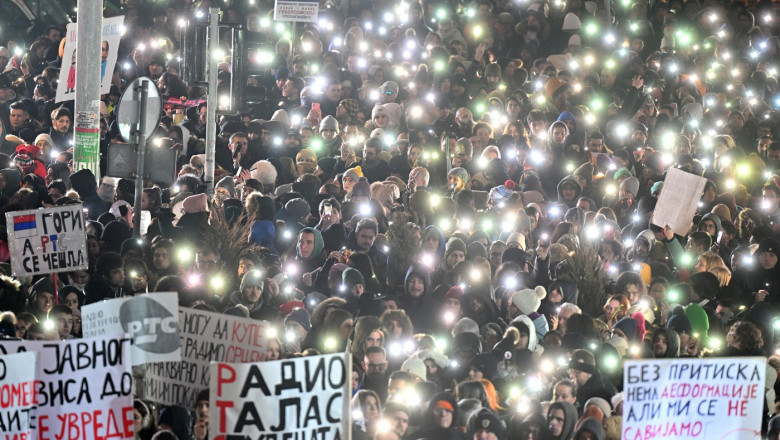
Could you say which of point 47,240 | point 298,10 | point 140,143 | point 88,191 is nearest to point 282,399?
point 47,240

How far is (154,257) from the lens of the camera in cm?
1341

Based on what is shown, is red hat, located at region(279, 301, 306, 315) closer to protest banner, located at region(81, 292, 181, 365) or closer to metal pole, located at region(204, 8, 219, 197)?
protest banner, located at region(81, 292, 181, 365)

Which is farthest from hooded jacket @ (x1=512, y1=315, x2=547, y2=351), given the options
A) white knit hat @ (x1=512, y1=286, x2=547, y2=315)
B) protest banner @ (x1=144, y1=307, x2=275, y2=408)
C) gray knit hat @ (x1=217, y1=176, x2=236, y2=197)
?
gray knit hat @ (x1=217, y1=176, x2=236, y2=197)

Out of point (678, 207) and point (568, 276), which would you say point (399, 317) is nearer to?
point (568, 276)

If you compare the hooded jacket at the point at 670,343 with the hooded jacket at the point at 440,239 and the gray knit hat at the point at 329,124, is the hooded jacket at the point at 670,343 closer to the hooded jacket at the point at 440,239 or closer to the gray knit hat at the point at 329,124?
the hooded jacket at the point at 440,239

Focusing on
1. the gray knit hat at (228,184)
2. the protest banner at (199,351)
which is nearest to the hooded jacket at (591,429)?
the protest banner at (199,351)

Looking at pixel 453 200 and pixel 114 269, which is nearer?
pixel 114 269

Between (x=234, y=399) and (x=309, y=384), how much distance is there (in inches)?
19.0

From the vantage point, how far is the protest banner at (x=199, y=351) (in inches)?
427

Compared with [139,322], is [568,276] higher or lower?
higher

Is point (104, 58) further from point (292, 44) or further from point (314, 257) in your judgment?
point (314, 257)

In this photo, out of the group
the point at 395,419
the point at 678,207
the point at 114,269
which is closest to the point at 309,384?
the point at 395,419

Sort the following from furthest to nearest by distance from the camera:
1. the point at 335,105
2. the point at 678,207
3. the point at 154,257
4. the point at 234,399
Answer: the point at 335,105
the point at 678,207
the point at 154,257
the point at 234,399

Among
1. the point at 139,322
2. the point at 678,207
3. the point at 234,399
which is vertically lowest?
the point at 234,399
